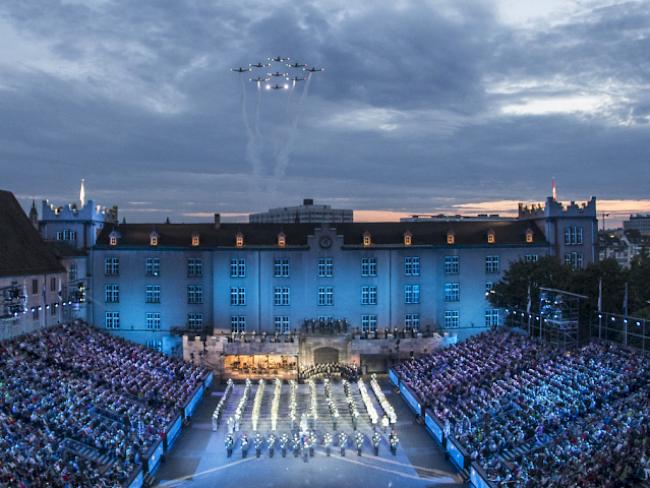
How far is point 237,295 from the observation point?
7244 cm

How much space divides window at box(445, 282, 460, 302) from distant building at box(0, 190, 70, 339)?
39316mm

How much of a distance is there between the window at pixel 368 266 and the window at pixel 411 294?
3.93 metres

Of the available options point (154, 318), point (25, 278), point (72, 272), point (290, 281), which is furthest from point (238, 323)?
point (25, 278)

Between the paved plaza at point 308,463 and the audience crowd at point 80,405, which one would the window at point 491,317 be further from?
the audience crowd at point 80,405

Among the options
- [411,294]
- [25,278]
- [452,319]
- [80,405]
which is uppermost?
[25,278]

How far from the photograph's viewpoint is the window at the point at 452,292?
74.1m

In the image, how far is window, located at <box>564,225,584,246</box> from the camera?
75.8m

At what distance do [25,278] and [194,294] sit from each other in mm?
19437

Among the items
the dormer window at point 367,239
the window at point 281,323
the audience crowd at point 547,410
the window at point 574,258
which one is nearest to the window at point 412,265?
the dormer window at point 367,239

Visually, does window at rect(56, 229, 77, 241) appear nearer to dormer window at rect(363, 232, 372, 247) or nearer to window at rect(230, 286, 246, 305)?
window at rect(230, 286, 246, 305)

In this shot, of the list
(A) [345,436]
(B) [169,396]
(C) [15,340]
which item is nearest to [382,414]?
(A) [345,436]

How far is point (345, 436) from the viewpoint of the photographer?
45.7m

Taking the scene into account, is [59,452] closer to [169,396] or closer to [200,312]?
[169,396]

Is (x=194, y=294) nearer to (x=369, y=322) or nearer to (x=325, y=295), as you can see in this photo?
(x=325, y=295)
